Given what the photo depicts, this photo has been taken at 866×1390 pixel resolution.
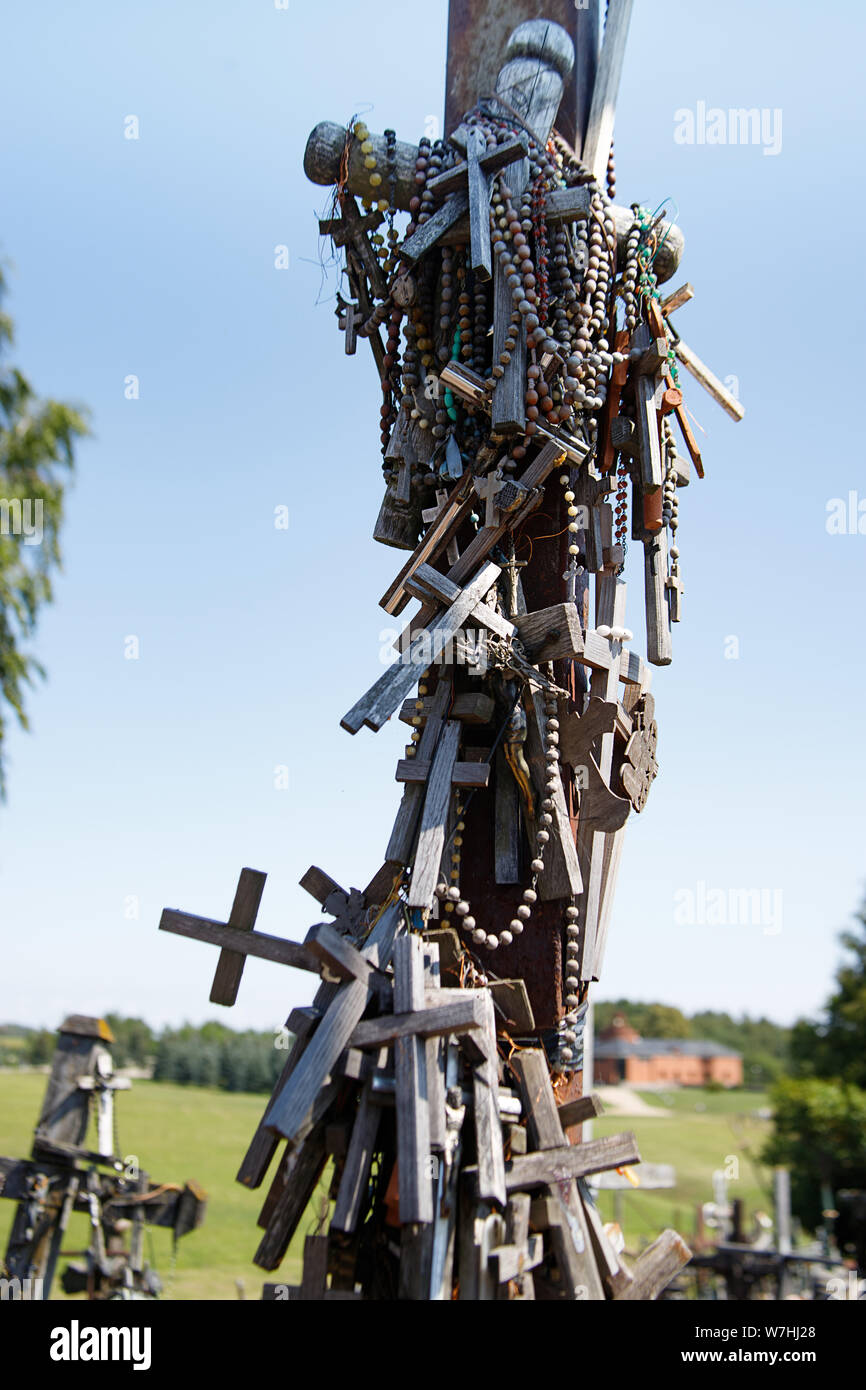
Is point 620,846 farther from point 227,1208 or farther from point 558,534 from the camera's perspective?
point 227,1208

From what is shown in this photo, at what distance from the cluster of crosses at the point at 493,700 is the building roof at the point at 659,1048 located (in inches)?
1679

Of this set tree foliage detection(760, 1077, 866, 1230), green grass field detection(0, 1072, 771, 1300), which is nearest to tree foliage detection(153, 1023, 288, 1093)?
green grass field detection(0, 1072, 771, 1300)

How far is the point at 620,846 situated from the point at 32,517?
779 cm

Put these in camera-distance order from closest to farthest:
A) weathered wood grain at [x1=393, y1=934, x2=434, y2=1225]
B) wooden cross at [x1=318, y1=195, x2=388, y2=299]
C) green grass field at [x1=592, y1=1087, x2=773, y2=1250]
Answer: weathered wood grain at [x1=393, y1=934, x2=434, y2=1225] < wooden cross at [x1=318, y1=195, x2=388, y2=299] < green grass field at [x1=592, y1=1087, x2=773, y2=1250]

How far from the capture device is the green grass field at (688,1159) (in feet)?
72.5

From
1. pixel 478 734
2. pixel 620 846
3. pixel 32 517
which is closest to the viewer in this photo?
pixel 478 734

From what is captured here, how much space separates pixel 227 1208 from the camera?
17.0 metres

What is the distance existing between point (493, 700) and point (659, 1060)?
163 ft

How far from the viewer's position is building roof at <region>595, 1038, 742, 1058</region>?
155ft
